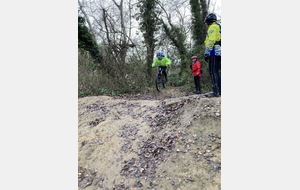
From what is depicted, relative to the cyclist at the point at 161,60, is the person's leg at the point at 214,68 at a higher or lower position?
lower

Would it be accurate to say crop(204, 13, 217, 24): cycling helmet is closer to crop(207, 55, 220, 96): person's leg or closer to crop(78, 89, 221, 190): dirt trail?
crop(207, 55, 220, 96): person's leg

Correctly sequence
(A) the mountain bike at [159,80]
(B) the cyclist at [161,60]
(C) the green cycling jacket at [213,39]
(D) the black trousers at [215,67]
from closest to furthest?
(C) the green cycling jacket at [213,39] → (D) the black trousers at [215,67] → (B) the cyclist at [161,60] → (A) the mountain bike at [159,80]

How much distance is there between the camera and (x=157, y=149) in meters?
3.82

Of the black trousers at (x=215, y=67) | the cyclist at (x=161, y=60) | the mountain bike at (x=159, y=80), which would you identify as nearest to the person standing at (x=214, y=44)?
the black trousers at (x=215, y=67)

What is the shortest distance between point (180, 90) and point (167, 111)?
5.16 meters

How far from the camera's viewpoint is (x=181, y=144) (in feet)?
11.8

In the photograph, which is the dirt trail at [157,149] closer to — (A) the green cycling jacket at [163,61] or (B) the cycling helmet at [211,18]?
(B) the cycling helmet at [211,18]

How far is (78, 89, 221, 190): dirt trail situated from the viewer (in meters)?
3.06

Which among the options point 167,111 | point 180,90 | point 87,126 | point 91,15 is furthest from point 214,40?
point 91,15

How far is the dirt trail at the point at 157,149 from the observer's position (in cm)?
306

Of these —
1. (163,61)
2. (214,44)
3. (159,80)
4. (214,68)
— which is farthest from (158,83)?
(214,44)

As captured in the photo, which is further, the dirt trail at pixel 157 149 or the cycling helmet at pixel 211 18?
the cycling helmet at pixel 211 18

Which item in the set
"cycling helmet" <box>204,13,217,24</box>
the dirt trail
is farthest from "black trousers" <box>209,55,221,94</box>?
"cycling helmet" <box>204,13,217,24</box>

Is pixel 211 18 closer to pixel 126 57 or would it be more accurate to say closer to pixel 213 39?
pixel 213 39
